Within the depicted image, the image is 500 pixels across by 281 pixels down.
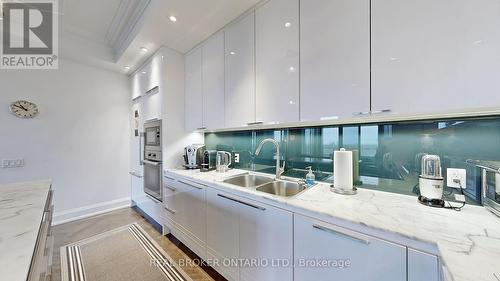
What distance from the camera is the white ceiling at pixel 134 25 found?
169cm

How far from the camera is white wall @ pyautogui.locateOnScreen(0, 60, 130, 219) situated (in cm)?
245

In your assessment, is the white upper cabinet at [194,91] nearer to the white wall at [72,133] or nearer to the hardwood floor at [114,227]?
the hardwood floor at [114,227]

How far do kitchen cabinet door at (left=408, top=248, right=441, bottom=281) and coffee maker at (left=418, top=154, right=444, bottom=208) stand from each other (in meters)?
0.46

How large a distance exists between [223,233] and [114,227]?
6.75ft

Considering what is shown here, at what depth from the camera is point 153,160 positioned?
2527mm

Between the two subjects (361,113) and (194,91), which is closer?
(361,113)

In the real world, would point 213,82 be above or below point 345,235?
above

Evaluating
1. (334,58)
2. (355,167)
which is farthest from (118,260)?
(334,58)

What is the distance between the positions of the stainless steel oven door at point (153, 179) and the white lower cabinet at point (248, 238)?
1.08m

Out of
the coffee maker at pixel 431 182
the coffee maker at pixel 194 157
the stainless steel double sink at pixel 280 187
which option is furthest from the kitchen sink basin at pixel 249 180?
the coffee maker at pixel 431 182

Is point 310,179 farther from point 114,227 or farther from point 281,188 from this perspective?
point 114,227

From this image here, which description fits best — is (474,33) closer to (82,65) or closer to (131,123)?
(131,123)

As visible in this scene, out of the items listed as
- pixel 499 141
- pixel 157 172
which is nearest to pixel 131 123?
pixel 157 172

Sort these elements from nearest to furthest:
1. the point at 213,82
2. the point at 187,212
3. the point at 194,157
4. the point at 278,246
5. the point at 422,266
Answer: the point at 422,266 → the point at 278,246 → the point at 187,212 → the point at 213,82 → the point at 194,157
